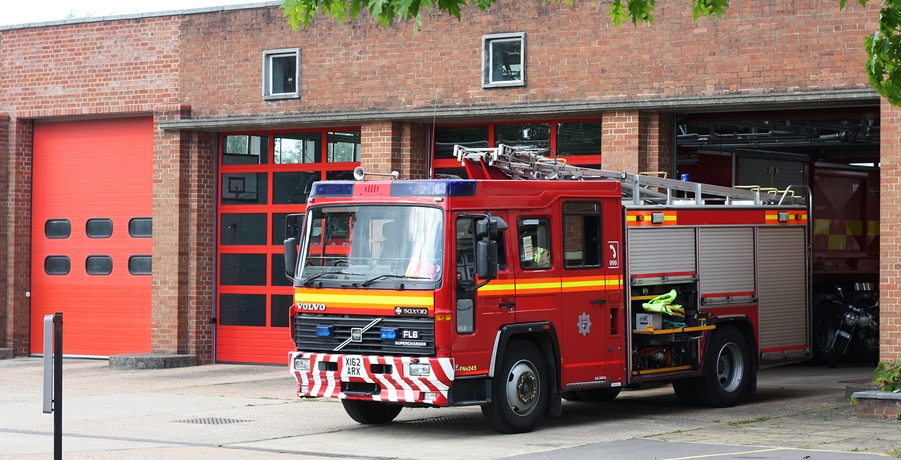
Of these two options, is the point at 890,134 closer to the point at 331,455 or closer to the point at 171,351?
the point at 331,455

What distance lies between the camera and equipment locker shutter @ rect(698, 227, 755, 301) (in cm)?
1501

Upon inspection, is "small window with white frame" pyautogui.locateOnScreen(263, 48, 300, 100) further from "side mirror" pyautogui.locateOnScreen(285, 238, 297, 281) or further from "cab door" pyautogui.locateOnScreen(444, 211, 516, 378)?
"cab door" pyautogui.locateOnScreen(444, 211, 516, 378)

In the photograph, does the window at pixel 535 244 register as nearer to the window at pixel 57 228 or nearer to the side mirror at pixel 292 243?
the side mirror at pixel 292 243

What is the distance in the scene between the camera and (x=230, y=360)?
21484 millimetres

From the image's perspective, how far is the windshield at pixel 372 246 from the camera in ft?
40.4

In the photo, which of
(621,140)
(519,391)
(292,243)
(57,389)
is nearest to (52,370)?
(57,389)

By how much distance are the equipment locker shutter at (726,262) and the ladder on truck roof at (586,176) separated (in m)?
0.46

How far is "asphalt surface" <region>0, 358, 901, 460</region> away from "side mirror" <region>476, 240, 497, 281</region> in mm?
1561

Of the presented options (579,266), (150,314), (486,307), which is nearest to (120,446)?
(486,307)

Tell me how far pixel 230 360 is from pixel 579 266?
961 cm

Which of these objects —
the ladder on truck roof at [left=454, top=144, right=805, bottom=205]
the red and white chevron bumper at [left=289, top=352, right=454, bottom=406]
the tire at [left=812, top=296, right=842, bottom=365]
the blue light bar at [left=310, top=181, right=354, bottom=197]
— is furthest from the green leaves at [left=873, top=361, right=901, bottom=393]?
the tire at [left=812, top=296, right=842, bottom=365]

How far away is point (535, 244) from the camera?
13039 millimetres

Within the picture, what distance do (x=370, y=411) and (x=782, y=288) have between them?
18.4 ft

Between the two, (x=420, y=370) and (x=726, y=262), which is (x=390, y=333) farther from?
(x=726, y=262)
